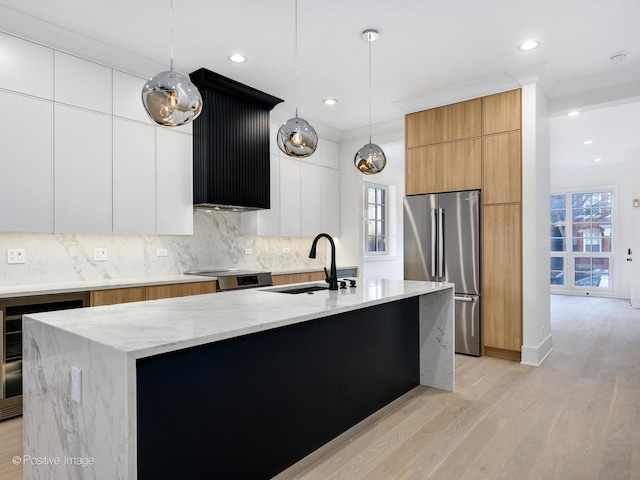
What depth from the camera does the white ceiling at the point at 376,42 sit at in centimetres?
289

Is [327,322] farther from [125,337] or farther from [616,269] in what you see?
[616,269]

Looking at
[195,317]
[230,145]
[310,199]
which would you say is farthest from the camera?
[310,199]

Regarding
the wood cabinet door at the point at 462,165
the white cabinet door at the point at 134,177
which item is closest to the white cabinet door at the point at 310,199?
the wood cabinet door at the point at 462,165

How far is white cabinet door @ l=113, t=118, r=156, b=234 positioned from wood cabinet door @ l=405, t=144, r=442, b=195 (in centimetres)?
280

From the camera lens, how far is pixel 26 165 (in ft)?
9.96

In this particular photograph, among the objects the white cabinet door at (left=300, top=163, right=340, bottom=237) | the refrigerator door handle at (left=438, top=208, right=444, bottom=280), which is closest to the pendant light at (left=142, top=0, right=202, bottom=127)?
the refrigerator door handle at (left=438, top=208, right=444, bottom=280)

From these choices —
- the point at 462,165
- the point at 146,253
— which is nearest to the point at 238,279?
the point at 146,253

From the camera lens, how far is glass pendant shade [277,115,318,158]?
262 cm

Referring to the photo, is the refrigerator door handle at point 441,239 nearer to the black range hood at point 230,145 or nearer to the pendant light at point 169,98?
the black range hood at point 230,145

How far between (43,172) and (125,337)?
2381mm

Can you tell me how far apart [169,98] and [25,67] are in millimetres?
1916

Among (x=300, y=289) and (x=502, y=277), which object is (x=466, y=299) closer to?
(x=502, y=277)

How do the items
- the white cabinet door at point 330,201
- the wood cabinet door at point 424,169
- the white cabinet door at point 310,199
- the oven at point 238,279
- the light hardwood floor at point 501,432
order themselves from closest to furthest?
the light hardwood floor at point 501,432 → the oven at point 238,279 → the wood cabinet door at point 424,169 → the white cabinet door at point 310,199 → the white cabinet door at point 330,201

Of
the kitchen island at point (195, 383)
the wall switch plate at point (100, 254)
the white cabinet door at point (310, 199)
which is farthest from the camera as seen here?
the white cabinet door at point (310, 199)
